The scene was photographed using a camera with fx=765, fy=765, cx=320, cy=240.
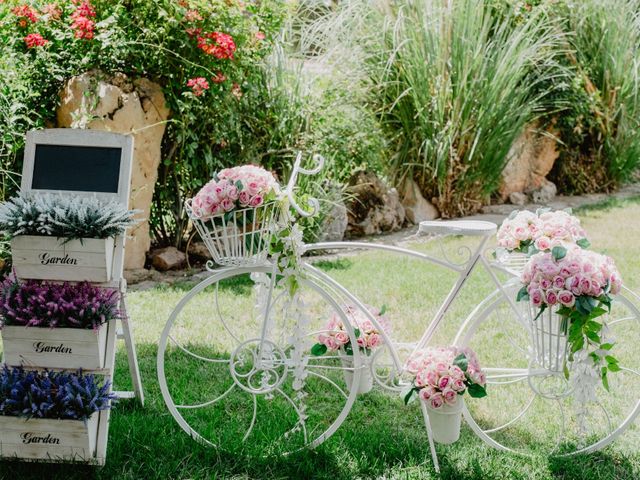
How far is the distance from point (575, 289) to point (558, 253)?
17cm

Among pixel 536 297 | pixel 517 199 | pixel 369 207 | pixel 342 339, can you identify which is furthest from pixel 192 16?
pixel 517 199

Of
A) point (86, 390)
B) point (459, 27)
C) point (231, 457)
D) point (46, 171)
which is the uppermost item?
point (459, 27)

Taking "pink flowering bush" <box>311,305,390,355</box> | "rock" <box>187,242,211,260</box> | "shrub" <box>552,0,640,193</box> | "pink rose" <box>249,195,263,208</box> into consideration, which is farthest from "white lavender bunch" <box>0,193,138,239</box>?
"shrub" <box>552,0,640,193</box>

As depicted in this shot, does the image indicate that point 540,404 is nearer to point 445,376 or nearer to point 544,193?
point 445,376

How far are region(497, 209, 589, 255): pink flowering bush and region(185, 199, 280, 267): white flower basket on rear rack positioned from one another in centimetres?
98

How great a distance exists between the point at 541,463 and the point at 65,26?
4.45 metres

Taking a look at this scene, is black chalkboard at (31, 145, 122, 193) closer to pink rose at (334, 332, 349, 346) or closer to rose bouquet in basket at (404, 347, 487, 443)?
pink rose at (334, 332, 349, 346)

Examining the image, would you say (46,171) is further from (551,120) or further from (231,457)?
(551,120)

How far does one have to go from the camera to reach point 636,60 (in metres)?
9.52

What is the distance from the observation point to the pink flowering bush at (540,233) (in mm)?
3121

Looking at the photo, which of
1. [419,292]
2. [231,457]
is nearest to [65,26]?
[419,292]

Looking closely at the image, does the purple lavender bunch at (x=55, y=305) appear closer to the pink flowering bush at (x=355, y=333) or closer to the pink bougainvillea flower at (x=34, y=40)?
the pink flowering bush at (x=355, y=333)

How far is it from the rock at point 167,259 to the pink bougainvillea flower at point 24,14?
6.57 feet

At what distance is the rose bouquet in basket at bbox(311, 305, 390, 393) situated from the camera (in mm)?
3496
